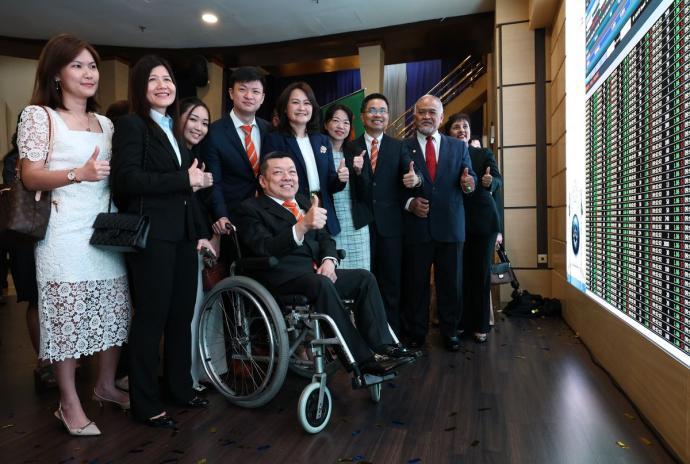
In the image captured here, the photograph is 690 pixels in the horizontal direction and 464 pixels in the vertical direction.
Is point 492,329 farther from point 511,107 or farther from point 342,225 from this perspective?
point 511,107

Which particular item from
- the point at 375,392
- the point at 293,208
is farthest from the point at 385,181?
the point at 375,392

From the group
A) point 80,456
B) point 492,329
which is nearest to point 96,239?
point 80,456

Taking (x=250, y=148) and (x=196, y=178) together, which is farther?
(x=250, y=148)

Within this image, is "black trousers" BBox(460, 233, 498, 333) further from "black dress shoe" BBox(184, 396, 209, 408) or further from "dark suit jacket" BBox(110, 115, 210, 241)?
"dark suit jacket" BBox(110, 115, 210, 241)

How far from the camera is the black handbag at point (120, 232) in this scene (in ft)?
5.92

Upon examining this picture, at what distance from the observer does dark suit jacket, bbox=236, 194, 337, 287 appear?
2.09 metres

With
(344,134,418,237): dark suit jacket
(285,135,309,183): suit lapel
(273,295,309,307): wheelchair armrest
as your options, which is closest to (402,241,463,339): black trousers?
(344,134,418,237): dark suit jacket

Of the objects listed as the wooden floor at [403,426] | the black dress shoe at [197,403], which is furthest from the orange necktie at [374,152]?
the black dress shoe at [197,403]

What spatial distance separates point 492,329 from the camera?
365cm

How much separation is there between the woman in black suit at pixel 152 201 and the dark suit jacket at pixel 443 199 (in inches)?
57.9

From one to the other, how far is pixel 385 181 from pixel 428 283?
2.30 ft

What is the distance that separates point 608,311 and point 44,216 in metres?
2.58

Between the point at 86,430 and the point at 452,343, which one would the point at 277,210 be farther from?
the point at 452,343

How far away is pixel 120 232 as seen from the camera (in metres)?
1.81
